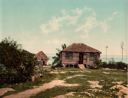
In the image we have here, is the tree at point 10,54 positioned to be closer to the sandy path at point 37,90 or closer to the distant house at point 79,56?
the sandy path at point 37,90

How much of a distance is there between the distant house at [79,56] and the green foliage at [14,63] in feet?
98.9

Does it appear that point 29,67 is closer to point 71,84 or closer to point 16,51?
point 16,51

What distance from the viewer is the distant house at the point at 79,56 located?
74.8m

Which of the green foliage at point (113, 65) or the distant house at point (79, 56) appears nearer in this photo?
the green foliage at point (113, 65)

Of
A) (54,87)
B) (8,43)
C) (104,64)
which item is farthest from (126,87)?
(104,64)

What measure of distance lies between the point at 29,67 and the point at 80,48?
31.9 meters

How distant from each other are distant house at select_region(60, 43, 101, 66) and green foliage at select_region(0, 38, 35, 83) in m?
30.1

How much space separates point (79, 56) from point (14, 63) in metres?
32.0

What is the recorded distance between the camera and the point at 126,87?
117 ft

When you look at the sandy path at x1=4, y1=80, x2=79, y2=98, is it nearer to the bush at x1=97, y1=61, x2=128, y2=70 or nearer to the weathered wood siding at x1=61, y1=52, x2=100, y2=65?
the bush at x1=97, y1=61, x2=128, y2=70

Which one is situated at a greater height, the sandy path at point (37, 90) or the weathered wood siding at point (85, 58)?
the weathered wood siding at point (85, 58)

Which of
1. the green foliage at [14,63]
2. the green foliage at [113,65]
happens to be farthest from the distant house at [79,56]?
the green foliage at [14,63]

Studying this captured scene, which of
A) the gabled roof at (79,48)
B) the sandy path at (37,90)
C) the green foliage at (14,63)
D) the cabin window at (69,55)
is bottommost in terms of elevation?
the sandy path at (37,90)

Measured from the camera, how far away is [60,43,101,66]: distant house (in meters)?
74.8
